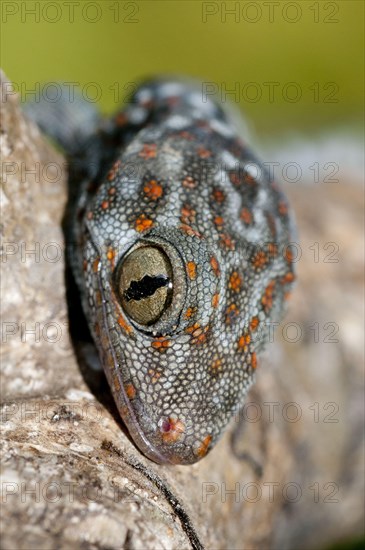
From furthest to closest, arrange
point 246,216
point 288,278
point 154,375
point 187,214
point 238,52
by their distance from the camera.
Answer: point 238,52 < point 288,278 < point 246,216 < point 187,214 < point 154,375

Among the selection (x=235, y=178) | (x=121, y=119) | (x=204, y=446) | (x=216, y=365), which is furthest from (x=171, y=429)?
(x=121, y=119)

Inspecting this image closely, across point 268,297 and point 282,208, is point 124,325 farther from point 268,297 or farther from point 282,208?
point 282,208

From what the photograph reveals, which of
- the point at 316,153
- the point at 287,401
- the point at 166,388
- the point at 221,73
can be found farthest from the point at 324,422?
the point at 221,73

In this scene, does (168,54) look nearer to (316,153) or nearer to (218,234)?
(316,153)

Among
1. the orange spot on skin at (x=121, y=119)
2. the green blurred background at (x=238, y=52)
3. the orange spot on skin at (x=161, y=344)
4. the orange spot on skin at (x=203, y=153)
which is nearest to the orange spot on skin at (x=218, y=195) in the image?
the orange spot on skin at (x=203, y=153)

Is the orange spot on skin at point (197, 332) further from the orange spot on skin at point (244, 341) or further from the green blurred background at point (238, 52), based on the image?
the green blurred background at point (238, 52)

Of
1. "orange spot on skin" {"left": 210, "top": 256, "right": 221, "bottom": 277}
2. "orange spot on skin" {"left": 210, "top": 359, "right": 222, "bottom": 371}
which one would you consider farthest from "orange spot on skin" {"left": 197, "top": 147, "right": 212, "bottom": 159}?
"orange spot on skin" {"left": 210, "top": 359, "right": 222, "bottom": 371}

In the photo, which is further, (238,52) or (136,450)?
(238,52)

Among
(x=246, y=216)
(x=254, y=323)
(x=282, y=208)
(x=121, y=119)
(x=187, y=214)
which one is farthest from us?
(x=121, y=119)
